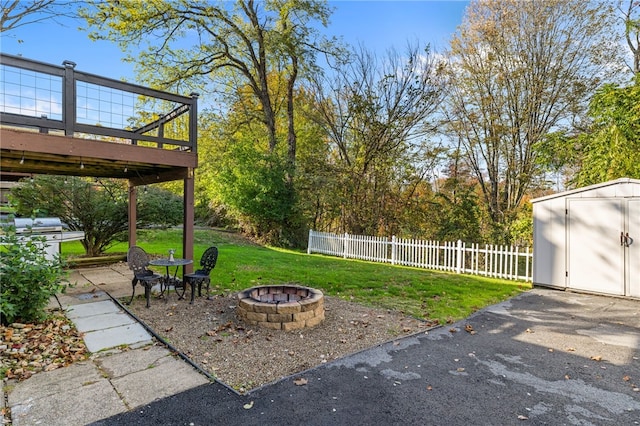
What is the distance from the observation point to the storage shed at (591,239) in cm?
617

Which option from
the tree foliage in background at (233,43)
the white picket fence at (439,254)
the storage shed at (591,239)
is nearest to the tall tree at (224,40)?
the tree foliage in background at (233,43)

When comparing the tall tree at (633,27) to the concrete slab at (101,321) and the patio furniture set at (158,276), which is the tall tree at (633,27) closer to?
the patio furniture set at (158,276)

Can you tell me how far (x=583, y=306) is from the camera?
5.79 m

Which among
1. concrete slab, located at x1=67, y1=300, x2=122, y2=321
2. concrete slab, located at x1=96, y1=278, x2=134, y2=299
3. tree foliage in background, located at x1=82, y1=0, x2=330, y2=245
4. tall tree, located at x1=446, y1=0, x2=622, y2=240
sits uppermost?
tree foliage in background, located at x1=82, y1=0, x2=330, y2=245

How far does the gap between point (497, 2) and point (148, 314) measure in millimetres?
14324

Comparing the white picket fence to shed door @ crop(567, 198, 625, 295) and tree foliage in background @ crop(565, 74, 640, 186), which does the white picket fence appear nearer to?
shed door @ crop(567, 198, 625, 295)

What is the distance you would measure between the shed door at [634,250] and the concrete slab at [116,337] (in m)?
8.10

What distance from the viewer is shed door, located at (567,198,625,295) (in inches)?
248

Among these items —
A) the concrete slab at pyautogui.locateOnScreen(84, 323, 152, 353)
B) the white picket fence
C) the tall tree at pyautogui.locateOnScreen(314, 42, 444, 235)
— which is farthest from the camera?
the tall tree at pyautogui.locateOnScreen(314, 42, 444, 235)

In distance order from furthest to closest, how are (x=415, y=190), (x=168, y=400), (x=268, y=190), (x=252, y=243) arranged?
(x=252, y=243) < (x=268, y=190) < (x=415, y=190) < (x=168, y=400)

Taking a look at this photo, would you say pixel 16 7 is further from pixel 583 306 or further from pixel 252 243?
pixel 583 306

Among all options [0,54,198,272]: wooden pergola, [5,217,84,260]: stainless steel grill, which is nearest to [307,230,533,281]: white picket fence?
[0,54,198,272]: wooden pergola

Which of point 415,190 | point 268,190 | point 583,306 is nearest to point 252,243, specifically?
point 268,190

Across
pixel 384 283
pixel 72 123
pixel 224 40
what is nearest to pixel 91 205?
pixel 72 123
